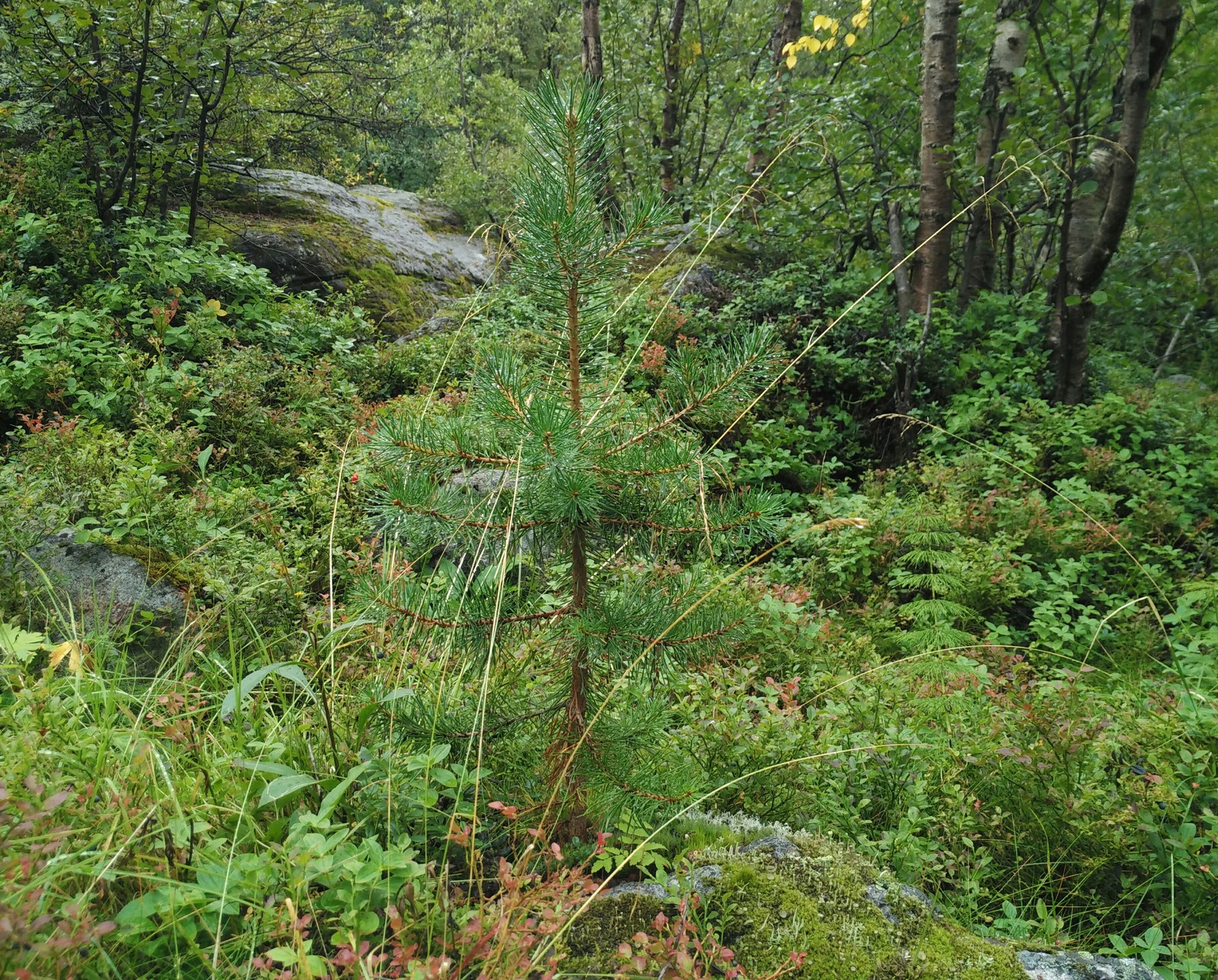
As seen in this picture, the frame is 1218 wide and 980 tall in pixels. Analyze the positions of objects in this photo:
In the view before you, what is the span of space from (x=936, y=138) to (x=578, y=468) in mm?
6033

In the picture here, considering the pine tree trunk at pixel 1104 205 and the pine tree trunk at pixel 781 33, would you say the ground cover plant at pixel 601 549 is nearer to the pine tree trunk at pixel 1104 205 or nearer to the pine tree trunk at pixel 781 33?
the pine tree trunk at pixel 1104 205

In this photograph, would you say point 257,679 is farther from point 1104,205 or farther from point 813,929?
point 1104,205

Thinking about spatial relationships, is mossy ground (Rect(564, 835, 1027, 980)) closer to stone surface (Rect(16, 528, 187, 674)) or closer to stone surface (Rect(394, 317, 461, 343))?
stone surface (Rect(16, 528, 187, 674))

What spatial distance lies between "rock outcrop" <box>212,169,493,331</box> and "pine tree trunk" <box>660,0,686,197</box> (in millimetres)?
3235

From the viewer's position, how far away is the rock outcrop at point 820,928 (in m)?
1.50

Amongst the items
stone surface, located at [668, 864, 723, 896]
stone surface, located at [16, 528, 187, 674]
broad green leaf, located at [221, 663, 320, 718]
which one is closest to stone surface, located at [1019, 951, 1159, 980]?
stone surface, located at [668, 864, 723, 896]

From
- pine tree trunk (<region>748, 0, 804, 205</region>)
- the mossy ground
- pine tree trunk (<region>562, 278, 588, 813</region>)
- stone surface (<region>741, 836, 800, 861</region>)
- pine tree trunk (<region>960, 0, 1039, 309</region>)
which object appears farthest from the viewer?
pine tree trunk (<region>748, 0, 804, 205</region>)

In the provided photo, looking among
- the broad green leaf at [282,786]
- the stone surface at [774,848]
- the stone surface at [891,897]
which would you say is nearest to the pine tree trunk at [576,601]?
the stone surface at [774,848]

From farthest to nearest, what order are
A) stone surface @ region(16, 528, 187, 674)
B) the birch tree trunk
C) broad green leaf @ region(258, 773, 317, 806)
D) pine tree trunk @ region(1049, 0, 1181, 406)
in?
the birch tree trunk
pine tree trunk @ region(1049, 0, 1181, 406)
stone surface @ region(16, 528, 187, 674)
broad green leaf @ region(258, 773, 317, 806)

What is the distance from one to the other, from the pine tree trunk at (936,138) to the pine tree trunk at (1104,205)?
969mm

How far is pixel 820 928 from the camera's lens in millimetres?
1561

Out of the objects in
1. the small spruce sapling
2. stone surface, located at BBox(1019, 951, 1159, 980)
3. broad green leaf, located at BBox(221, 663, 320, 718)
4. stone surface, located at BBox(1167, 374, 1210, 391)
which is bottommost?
stone surface, located at BBox(1019, 951, 1159, 980)

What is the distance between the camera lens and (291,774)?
149cm

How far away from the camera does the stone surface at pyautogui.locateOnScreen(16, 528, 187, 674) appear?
291 centimetres
